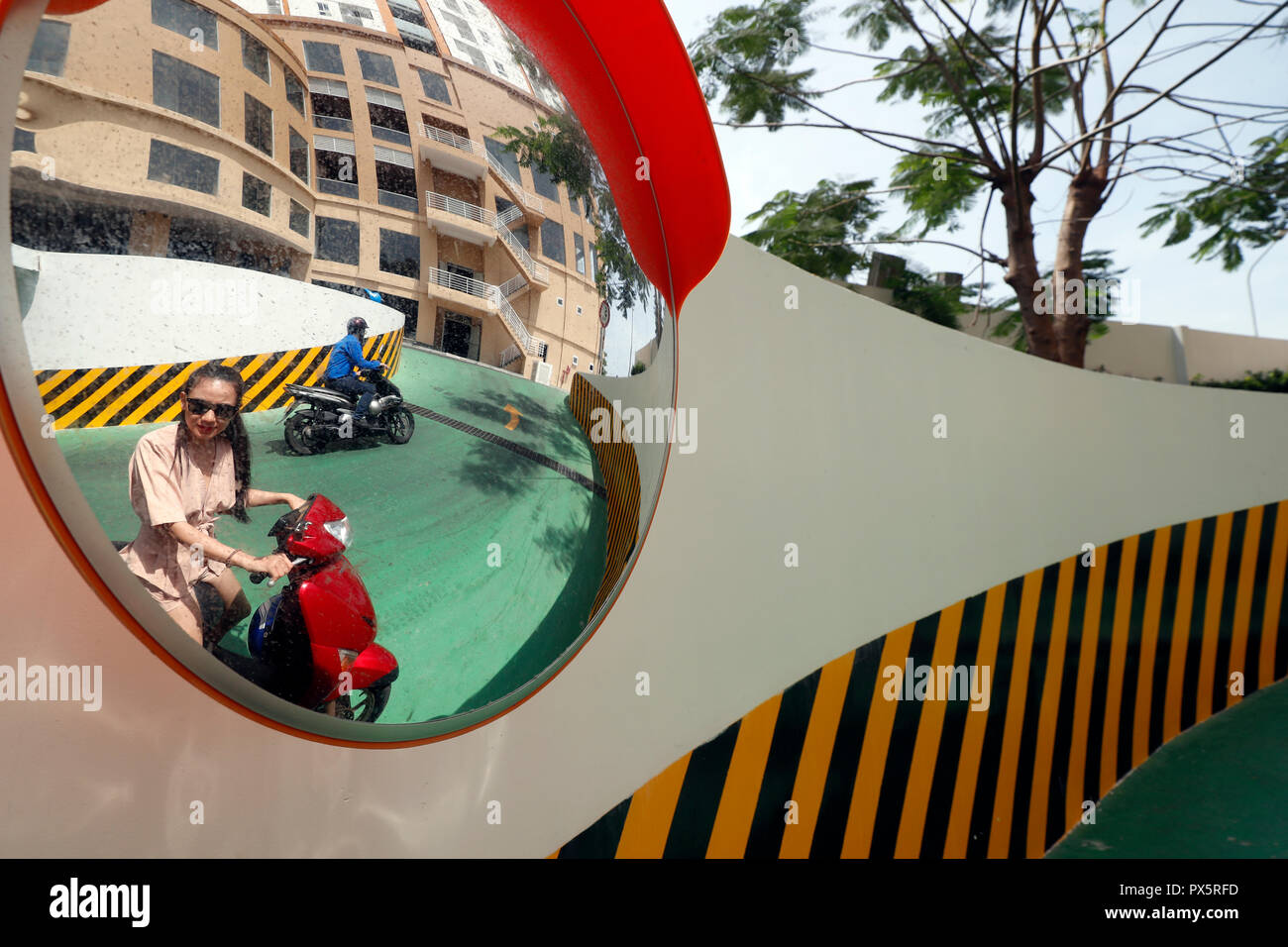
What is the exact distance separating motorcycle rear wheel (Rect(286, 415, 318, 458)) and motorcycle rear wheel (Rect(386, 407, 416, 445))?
0.20 feet

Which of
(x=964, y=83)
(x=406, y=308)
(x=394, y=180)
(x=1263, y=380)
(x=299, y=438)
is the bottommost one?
(x=299, y=438)

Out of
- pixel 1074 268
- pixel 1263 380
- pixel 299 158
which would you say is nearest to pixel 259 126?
pixel 299 158

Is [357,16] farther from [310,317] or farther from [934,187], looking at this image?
[934,187]

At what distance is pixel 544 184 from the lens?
2.24ft

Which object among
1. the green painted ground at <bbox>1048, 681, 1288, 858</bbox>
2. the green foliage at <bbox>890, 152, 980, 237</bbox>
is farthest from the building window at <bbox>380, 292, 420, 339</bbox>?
the green foliage at <bbox>890, 152, 980, 237</bbox>

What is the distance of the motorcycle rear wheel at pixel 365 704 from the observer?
666 millimetres

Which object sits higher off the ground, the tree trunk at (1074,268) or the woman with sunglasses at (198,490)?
the tree trunk at (1074,268)

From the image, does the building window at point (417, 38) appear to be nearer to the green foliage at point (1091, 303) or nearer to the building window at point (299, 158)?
the building window at point (299, 158)

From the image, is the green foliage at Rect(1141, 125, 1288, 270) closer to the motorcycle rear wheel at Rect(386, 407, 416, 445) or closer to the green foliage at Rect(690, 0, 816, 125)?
the green foliage at Rect(690, 0, 816, 125)

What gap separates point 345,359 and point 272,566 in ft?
0.59

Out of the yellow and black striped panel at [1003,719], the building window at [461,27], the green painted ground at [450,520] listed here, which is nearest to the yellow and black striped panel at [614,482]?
the green painted ground at [450,520]

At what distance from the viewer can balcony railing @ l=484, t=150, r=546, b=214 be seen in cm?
64

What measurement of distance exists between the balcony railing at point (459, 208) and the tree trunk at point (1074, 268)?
11.8 ft
